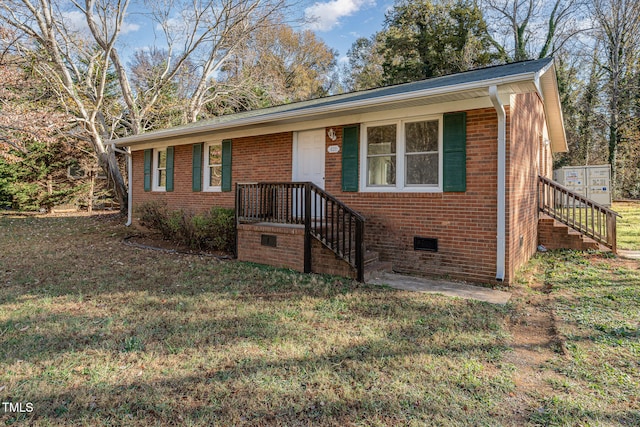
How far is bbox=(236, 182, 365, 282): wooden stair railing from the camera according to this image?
553 centimetres

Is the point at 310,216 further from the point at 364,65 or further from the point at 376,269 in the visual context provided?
the point at 364,65

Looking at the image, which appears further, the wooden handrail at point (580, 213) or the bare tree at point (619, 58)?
the bare tree at point (619, 58)

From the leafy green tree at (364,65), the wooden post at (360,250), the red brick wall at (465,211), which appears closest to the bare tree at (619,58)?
the leafy green tree at (364,65)

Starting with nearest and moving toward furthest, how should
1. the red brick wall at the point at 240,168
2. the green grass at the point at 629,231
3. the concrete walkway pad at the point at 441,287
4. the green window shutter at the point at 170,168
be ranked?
the concrete walkway pad at the point at 441,287
the red brick wall at the point at 240,168
the green grass at the point at 629,231
the green window shutter at the point at 170,168

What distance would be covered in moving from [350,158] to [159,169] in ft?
22.9

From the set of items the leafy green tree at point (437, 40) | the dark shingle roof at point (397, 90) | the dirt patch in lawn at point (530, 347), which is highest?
the leafy green tree at point (437, 40)

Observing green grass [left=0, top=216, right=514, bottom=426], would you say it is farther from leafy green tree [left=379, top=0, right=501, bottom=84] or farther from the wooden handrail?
leafy green tree [left=379, top=0, right=501, bottom=84]

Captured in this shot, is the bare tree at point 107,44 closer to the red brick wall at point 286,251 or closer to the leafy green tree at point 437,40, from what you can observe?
the red brick wall at point 286,251

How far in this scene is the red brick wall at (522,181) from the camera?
5.54 metres

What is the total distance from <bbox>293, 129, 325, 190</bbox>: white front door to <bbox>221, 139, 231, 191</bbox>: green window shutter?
6.69 ft

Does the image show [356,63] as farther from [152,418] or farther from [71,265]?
[152,418]

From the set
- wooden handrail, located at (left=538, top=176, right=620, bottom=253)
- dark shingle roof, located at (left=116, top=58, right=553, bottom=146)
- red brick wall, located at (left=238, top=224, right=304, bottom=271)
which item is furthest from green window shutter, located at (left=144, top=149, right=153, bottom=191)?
wooden handrail, located at (left=538, top=176, right=620, bottom=253)

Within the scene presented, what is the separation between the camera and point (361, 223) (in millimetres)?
5406

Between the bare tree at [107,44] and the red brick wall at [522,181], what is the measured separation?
427 inches
